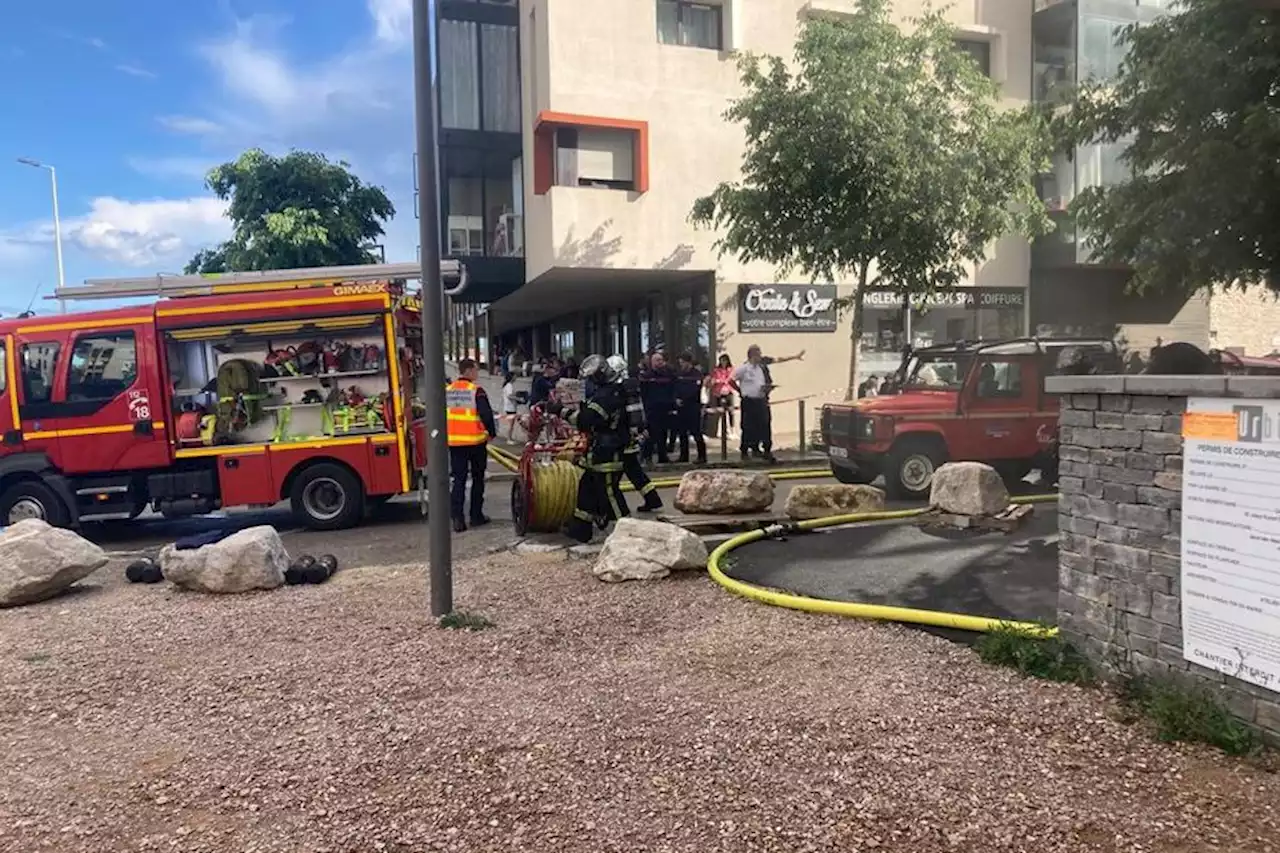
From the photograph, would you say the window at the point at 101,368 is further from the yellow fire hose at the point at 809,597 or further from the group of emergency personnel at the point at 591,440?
the yellow fire hose at the point at 809,597

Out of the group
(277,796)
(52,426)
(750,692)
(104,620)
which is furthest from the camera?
(52,426)

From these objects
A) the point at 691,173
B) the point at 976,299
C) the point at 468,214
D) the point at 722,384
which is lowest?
the point at 722,384

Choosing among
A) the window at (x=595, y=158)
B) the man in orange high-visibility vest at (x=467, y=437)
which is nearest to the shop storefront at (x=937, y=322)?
the window at (x=595, y=158)

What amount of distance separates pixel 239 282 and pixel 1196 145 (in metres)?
10.7

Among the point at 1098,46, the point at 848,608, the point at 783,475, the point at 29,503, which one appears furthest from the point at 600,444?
the point at 1098,46

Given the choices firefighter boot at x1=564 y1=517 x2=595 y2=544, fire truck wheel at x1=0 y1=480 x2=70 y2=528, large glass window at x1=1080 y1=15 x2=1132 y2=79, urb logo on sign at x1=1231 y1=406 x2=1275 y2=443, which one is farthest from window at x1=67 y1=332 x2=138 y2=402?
large glass window at x1=1080 y1=15 x2=1132 y2=79

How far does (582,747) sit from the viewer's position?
3.88 metres

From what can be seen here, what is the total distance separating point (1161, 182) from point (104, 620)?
11.8m

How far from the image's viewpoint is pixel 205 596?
6.84 metres

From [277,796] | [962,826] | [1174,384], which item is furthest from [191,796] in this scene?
[1174,384]

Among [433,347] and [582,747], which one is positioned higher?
[433,347]

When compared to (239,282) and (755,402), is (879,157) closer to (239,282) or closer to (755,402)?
(755,402)

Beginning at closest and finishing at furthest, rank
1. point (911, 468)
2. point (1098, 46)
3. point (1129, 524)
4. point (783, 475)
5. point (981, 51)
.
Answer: point (1129, 524) < point (911, 468) < point (783, 475) < point (1098, 46) < point (981, 51)

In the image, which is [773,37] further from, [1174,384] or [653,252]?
[1174,384]
